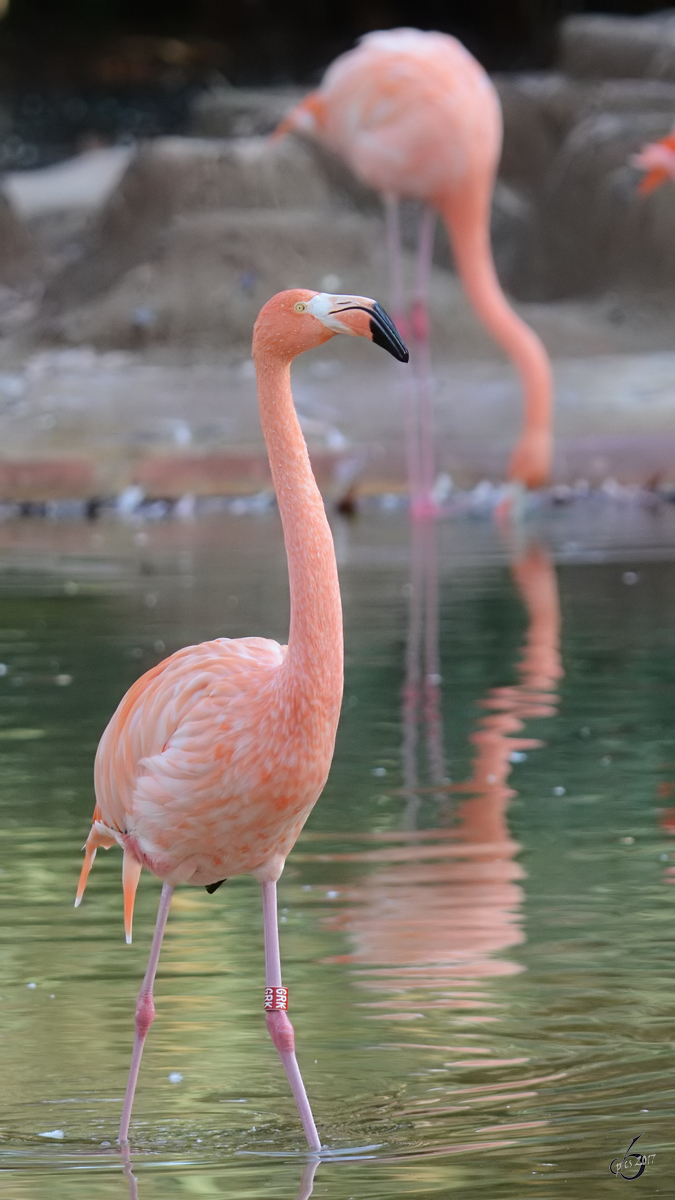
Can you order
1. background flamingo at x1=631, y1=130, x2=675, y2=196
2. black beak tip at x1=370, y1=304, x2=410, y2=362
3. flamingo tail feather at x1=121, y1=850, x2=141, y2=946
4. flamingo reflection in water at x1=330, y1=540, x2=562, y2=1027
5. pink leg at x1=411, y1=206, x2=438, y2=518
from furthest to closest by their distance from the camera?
1. pink leg at x1=411, y1=206, x2=438, y2=518
2. background flamingo at x1=631, y1=130, x2=675, y2=196
3. flamingo reflection in water at x1=330, y1=540, x2=562, y2=1027
4. flamingo tail feather at x1=121, y1=850, x2=141, y2=946
5. black beak tip at x1=370, y1=304, x2=410, y2=362

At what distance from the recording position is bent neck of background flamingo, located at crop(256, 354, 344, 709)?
130 inches

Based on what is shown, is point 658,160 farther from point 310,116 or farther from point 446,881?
point 446,881

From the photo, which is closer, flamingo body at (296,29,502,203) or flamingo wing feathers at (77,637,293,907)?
flamingo wing feathers at (77,637,293,907)

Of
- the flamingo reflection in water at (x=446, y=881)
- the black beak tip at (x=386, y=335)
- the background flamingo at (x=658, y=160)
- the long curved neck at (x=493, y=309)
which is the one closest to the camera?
the black beak tip at (x=386, y=335)

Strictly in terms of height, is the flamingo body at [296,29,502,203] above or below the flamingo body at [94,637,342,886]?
below

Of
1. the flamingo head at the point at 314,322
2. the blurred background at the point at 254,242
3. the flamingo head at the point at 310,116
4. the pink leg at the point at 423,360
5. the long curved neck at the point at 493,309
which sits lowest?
the blurred background at the point at 254,242

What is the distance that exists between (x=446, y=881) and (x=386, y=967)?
648 millimetres

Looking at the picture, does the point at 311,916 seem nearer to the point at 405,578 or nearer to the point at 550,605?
the point at 550,605

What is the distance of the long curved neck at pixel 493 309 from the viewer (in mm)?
11758

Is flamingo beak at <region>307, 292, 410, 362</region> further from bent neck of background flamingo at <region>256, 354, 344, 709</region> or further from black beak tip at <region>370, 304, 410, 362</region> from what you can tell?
bent neck of background flamingo at <region>256, 354, 344, 709</region>

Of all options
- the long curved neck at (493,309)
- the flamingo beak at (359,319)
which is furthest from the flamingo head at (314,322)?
the long curved neck at (493,309)

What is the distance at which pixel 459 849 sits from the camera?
5.14 metres

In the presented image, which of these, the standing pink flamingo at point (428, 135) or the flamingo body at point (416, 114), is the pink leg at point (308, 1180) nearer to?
the standing pink flamingo at point (428, 135)

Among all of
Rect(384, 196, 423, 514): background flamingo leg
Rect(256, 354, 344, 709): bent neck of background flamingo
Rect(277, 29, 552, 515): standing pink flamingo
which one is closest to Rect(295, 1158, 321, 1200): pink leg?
Rect(256, 354, 344, 709): bent neck of background flamingo
